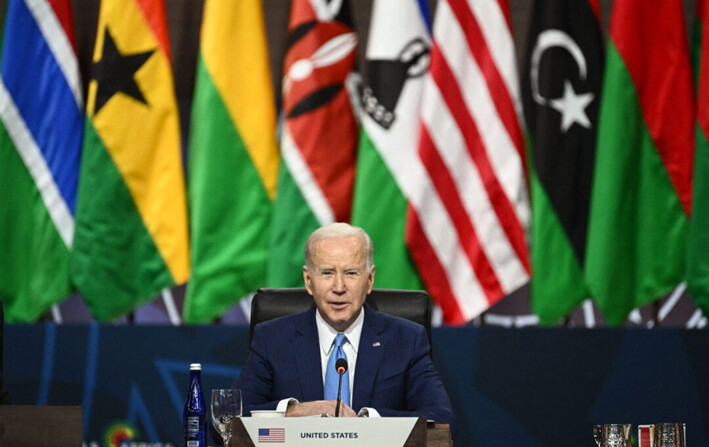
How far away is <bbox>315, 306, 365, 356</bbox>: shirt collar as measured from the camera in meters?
3.31

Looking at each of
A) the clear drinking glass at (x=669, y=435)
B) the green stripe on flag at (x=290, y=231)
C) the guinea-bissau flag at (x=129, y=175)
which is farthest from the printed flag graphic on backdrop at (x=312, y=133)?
the clear drinking glass at (x=669, y=435)

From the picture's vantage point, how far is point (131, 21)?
5074 mm

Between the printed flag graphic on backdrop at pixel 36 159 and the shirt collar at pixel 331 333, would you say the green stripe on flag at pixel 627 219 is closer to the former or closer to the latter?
the shirt collar at pixel 331 333

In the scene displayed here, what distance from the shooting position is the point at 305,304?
3529mm

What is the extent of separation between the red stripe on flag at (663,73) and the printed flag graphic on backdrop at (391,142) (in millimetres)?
1010

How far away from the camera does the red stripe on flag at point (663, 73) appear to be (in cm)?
475

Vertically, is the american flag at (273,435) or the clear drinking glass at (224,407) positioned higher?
the clear drinking glass at (224,407)

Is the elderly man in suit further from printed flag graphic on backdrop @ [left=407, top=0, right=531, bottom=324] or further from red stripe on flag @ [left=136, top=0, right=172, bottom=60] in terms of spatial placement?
red stripe on flag @ [left=136, top=0, right=172, bottom=60]

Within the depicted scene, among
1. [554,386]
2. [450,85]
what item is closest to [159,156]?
[450,85]

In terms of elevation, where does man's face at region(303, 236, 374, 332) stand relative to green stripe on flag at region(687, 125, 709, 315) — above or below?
below

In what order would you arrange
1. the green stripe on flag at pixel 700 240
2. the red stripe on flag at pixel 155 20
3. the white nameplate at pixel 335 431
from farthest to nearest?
the red stripe on flag at pixel 155 20 → the green stripe on flag at pixel 700 240 → the white nameplate at pixel 335 431

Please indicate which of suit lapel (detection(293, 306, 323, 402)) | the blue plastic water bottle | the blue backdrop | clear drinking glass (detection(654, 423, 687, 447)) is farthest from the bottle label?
the blue backdrop

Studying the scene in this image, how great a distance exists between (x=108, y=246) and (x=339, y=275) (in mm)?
2162

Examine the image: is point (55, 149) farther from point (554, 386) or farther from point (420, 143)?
point (554, 386)
